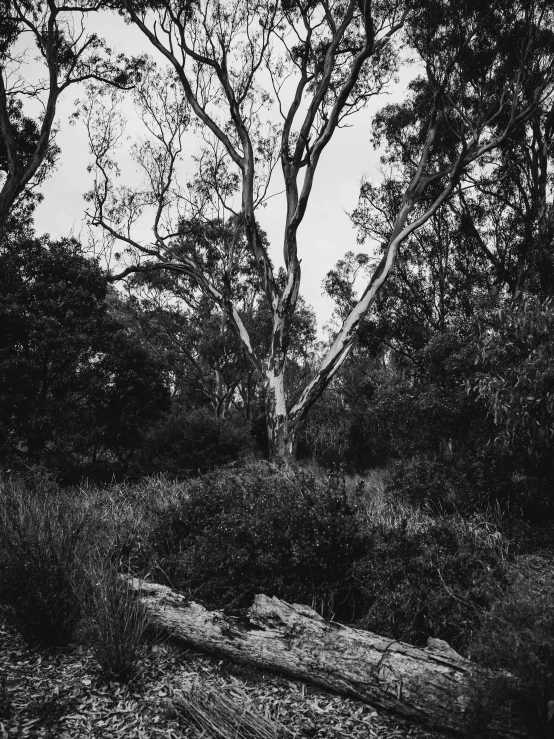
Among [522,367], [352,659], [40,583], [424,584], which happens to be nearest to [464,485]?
[522,367]

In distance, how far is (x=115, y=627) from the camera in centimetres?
381

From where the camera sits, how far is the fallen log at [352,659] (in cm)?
283

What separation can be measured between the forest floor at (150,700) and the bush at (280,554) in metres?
0.89

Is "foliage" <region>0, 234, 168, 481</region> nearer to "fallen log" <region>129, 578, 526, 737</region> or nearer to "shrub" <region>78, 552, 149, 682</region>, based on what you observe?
"fallen log" <region>129, 578, 526, 737</region>

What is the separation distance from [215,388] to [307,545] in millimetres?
21548

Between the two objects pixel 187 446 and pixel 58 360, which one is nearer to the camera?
pixel 58 360

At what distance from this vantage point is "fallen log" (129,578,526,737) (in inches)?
112

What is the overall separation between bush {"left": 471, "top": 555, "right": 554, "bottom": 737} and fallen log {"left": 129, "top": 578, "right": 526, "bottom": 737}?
8cm

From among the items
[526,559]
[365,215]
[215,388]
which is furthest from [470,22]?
[215,388]

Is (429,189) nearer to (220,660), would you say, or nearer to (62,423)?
(62,423)

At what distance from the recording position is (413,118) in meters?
16.9

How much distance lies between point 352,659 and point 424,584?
1.25 metres

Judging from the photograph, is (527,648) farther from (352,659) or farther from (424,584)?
(424,584)

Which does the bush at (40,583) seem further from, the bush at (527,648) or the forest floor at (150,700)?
the bush at (527,648)
